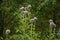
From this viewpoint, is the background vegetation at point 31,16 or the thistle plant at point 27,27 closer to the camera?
the thistle plant at point 27,27

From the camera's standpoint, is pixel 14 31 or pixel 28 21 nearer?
pixel 28 21

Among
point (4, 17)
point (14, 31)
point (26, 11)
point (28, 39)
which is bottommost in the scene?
point (28, 39)

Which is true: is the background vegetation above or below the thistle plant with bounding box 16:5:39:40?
above

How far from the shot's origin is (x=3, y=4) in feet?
18.8

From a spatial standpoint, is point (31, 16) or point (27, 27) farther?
point (31, 16)

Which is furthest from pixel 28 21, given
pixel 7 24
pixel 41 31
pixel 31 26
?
pixel 7 24

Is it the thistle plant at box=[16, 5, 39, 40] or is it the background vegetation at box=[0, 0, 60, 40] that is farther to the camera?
the background vegetation at box=[0, 0, 60, 40]

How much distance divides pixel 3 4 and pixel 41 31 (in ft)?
3.67

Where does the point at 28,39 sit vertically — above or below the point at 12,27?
below

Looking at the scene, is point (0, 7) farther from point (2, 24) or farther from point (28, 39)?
point (28, 39)

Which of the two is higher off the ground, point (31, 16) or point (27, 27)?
point (31, 16)

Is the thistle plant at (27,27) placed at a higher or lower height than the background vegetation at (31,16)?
lower

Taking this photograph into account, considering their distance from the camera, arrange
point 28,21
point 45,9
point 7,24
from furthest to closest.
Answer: point 7,24, point 45,9, point 28,21

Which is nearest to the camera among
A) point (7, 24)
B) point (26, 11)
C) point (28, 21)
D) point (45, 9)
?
point (26, 11)
